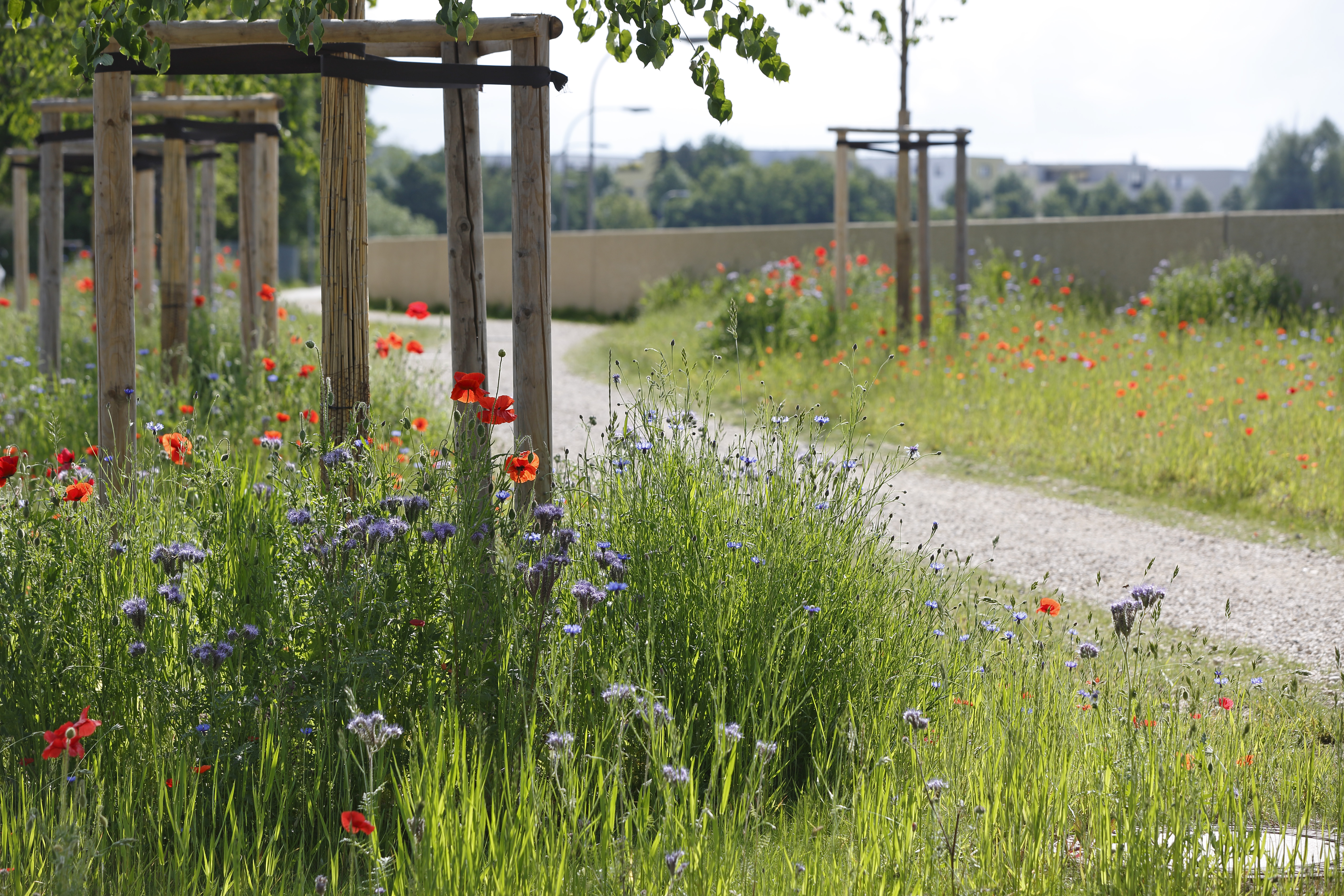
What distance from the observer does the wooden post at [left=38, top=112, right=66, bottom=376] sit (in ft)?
24.8

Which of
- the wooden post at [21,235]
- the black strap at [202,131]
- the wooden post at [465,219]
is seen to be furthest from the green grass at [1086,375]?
the wooden post at [21,235]

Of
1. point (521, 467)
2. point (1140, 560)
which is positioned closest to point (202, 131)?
point (521, 467)

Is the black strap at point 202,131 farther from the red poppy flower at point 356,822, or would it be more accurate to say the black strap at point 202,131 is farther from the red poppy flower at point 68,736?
the red poppy flower at point 356,822

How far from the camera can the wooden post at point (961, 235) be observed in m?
11.7

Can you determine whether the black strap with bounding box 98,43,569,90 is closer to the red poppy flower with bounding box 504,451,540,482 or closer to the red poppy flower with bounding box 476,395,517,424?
the red poppy flower with bounding box 476,395,517,424

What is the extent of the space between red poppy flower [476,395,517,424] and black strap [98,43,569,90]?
107 cm

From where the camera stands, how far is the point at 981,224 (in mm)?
16594

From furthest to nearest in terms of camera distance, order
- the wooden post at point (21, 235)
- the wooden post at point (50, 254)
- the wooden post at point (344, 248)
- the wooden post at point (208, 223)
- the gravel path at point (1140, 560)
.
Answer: the wooden post at point (21, 235)
the wooden post at point (208, 223)
the wooden post at point (50, 254)
the gravel path at point (1140, 560)
the wooden post at point (344, 248)

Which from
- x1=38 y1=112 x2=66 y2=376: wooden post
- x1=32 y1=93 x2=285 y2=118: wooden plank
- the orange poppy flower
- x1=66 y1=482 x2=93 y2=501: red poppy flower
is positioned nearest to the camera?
x1=66 y1=482 x2=93 y2=501: red poppy flower

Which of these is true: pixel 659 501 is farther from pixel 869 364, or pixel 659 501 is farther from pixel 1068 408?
pixel 869 364

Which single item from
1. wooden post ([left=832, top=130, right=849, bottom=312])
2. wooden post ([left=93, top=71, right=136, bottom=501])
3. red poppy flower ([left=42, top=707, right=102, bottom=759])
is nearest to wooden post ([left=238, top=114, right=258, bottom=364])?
wooden post ([left=93, top=71, right=136, bottom=501])

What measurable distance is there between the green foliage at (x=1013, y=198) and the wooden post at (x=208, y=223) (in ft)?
323

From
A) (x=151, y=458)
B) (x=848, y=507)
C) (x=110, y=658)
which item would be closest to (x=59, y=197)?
(x=151, y=458)

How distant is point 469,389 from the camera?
10.4 feet
